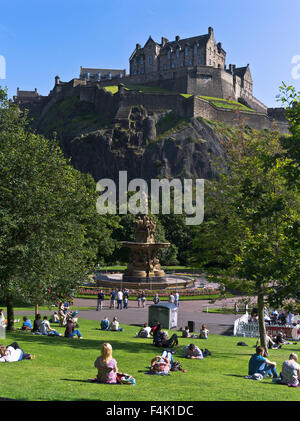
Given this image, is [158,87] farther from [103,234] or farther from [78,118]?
[103,234]

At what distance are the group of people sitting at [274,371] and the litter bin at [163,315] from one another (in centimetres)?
1052

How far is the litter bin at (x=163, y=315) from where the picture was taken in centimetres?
2225

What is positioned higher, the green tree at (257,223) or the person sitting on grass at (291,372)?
the green tree at (257,223)

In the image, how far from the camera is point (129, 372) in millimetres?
11195

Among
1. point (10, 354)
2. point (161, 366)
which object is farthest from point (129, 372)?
point (10, 354)

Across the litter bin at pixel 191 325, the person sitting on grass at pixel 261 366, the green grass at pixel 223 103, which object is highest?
the green grass at pixel 223 103

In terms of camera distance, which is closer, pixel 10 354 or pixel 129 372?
pixel 129 372

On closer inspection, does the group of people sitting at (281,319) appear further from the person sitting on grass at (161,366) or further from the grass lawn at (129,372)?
the person sitting on grass at (161,366)

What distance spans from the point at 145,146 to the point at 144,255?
6068cm

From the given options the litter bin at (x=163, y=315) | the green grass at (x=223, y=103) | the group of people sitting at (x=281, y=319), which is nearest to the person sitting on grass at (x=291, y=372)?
the litter bin at (x=163, y=315)

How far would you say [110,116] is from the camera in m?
107

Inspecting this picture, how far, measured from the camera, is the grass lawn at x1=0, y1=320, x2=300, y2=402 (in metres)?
8.05

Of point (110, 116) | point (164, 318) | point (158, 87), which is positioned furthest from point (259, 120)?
point (164, 318)

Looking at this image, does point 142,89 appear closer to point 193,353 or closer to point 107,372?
point 193,353
